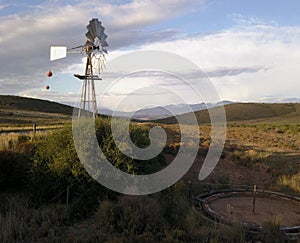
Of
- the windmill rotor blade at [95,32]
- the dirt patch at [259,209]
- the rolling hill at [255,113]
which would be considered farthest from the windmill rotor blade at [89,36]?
the rolling hill at [255,113]

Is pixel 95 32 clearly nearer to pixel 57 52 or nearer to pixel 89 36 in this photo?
pixel 89 36

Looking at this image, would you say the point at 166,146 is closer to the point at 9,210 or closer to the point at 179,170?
the point at 179,170

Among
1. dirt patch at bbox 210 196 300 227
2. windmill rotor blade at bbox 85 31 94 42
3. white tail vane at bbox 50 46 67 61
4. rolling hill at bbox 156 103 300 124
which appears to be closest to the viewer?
dirt patch at bbox 210 196 300 227

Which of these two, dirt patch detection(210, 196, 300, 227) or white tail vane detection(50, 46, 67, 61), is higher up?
white tail vane detection(50, 46, 67, 61)

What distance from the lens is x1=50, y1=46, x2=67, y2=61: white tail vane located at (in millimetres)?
13945

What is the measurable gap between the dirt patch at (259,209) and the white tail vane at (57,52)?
8.80m

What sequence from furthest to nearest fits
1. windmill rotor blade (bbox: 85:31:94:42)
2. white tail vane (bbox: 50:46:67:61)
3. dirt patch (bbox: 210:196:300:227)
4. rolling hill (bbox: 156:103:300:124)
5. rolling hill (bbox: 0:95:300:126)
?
rolling hill (bbox: 156:103:300:124)
rolling hill (bbox: 0:95:300:126)
windmill rotor blade (bbox: 85:31:94:42)
white tail vane (bbox: 50:46:67:61)
dirt patch (bbox: 210:196:300:227)

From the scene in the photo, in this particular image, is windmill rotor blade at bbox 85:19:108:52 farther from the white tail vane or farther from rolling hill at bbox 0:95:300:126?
rolling hill at bbox 0:95:300:126

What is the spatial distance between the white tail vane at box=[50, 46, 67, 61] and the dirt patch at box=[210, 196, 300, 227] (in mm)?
8799

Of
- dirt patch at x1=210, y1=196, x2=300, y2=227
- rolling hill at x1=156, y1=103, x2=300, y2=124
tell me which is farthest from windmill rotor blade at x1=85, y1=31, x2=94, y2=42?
rolling hill at x1=156, y1=103, x2=300, y2=124

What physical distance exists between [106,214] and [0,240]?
2856 mm

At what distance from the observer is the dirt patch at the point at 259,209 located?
1007 centimetres

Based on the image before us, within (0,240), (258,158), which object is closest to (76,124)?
(0,240)

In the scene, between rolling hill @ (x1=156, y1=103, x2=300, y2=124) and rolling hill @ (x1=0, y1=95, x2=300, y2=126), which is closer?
rolling hill @ (x1=0, y1=95, x2=300, y2=126)
